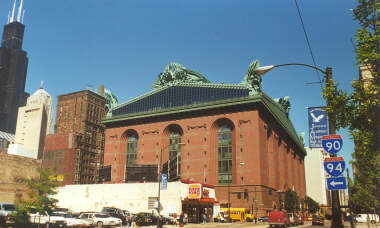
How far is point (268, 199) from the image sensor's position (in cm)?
7744

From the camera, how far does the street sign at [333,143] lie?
1466 centimetres

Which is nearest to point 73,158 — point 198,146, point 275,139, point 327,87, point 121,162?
point 121,162

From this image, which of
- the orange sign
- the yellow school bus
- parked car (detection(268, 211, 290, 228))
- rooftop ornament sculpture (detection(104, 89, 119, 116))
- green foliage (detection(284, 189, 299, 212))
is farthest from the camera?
rooftop ornament sculpture (detection(104, 89, 119, 116))

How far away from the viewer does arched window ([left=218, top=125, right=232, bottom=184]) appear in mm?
77562

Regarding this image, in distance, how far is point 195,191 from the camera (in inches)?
2288

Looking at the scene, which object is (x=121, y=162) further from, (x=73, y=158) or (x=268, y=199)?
(x=268, y=199)

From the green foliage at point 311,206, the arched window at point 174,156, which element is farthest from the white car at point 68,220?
the green foliage at point 311,206

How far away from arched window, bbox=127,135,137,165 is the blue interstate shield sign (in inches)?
2931

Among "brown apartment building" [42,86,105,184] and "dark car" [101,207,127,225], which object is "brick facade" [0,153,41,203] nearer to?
"dark car" [101,207,127,225]

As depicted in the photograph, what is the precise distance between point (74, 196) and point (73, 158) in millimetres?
44457

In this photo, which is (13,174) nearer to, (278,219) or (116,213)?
(116,213)

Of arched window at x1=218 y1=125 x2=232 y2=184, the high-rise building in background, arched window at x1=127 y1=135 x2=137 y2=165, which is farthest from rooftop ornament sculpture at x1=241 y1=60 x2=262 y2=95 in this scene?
the high-rise building in background

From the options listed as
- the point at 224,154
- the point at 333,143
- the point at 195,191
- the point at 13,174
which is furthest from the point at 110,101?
the point at 333,143

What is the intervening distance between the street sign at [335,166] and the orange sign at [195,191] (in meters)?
44.4
